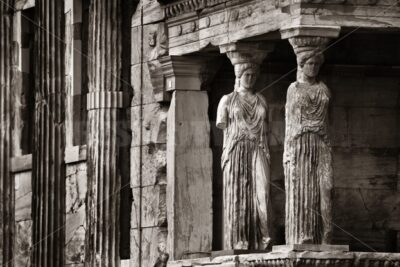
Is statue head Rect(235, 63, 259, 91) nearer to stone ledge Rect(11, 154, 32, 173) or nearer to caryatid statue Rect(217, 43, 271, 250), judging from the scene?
caryatid statue Rect(217, 43, 271, 250)

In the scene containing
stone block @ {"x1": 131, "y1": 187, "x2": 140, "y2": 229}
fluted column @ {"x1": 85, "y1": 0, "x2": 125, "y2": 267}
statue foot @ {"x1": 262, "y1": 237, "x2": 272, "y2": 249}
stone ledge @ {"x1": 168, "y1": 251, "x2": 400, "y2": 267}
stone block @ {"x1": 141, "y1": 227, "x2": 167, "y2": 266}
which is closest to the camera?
stone ledge @ {"x1": 168, "y1": 251, "x2": 400, "y2": 267}

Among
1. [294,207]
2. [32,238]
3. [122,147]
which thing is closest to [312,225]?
[294,207]

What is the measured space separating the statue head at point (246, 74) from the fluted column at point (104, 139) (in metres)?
2.74

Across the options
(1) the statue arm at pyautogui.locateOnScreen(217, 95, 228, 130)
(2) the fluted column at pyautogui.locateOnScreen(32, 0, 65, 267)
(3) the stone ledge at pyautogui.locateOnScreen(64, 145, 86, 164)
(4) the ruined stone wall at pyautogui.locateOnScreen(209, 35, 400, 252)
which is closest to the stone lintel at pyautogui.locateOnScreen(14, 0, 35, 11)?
(2) the fluted column at pyautogui.locateOnScreen(32, 0, 65, 267)

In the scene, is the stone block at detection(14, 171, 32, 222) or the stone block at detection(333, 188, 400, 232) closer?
the stone block at detection(333, 188, 400, 232)

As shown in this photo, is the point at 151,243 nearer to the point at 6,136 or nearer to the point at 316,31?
the point at 316,31

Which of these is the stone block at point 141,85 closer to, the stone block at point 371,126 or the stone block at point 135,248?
the stone block at point 135,248

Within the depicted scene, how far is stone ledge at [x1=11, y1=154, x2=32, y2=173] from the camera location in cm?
3430

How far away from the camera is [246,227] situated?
96.0 feet

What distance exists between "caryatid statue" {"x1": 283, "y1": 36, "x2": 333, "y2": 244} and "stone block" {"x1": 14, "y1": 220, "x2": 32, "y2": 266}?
6.61 metres

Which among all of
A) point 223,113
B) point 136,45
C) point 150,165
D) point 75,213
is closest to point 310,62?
point 223,113

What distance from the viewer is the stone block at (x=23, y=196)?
3431 cm

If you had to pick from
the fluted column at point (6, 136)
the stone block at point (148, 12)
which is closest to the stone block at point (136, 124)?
the stone block at point (148, 12)

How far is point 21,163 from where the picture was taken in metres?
34.6
